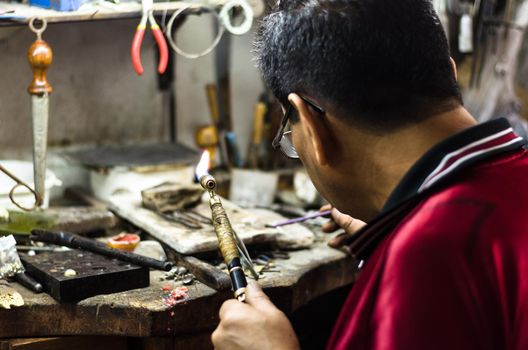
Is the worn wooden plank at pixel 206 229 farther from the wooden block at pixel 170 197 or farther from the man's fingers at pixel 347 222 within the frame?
the man's fingers at pixel 347 222

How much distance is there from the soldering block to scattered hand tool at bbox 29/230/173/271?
0.8 inches

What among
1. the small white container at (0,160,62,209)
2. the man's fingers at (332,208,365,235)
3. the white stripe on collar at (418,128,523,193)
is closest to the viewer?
the white stripe on collar at (418,128,523,193)

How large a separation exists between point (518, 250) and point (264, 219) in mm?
1768

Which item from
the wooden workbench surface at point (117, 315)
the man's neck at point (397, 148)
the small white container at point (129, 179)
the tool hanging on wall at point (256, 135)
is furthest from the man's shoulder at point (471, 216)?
the tool hanging on wall at point (256, 135)

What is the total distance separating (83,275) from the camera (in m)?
2.28

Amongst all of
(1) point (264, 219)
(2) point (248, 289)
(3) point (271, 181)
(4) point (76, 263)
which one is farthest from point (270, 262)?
(3) point (271, 181)

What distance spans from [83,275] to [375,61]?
1225 mm

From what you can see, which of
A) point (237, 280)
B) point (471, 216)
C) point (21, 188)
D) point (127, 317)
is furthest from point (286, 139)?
point (21, 188)

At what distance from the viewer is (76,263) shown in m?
2.41

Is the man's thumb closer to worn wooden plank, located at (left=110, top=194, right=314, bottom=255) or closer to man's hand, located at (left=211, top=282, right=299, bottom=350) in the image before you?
man's hand, located at (left=211, top=282, right=299, bottom=350)

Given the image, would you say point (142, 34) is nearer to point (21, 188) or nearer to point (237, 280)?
point (21, 188)

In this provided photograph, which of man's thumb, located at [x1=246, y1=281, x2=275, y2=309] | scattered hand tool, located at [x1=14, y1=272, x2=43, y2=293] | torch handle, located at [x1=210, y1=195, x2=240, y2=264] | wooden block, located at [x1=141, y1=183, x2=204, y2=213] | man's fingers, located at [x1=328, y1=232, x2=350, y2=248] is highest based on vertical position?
torch handle, located at [x1=210, y1=195, x2=240, y2=264]

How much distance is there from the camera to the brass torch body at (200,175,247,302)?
6.07 feet

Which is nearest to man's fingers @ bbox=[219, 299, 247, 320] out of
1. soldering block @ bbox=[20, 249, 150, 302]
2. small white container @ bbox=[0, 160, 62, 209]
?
soldering block @ bbox=[20, 249, 150, 302]
